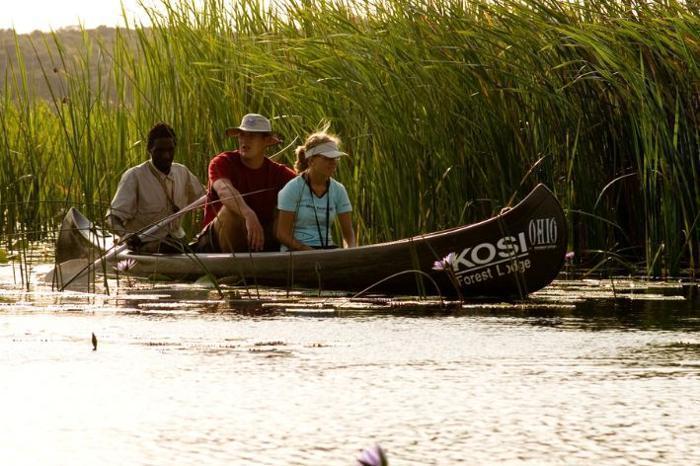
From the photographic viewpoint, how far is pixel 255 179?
946 centimetres

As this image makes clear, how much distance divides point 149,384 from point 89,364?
56 centimetres

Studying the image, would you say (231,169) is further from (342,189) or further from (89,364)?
(89,364)

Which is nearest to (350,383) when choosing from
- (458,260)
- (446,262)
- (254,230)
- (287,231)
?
(446,262)

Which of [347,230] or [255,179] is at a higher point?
[255,179]

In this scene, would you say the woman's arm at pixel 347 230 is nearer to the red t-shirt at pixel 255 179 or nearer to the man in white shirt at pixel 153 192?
the red t-shirt at pixel 255 179

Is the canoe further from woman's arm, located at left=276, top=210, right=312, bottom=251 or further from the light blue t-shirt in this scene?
the light blue t-shirt

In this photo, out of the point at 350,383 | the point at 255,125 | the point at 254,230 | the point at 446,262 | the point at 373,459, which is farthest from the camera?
the point at 255,125

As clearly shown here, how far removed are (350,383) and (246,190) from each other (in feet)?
14.9

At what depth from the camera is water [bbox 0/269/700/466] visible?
3.95 meters

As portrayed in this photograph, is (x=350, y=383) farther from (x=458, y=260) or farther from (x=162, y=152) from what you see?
(x=162, y=152)

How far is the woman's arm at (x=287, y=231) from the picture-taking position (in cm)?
880

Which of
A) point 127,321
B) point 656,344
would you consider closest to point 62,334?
point 127,321

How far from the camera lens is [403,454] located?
385cm

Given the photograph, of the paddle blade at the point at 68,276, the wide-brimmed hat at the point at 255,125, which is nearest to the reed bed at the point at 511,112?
the paddle blade at the point at 68,276
